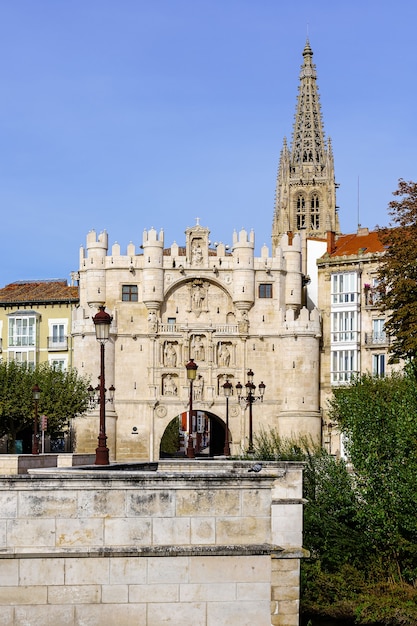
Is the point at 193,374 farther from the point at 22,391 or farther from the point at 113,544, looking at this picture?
the point at 22,391

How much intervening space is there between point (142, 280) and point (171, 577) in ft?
209

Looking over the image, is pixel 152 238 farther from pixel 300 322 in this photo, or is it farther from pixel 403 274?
pixel 403 274

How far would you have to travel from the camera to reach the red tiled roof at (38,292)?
86194 mm

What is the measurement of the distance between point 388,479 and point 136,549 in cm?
1187

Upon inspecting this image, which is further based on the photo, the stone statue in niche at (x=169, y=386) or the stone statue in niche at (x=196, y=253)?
the stone statue in niche at (x=196, y=253)

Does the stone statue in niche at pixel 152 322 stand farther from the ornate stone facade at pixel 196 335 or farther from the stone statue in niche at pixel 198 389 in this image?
the stone statue in niche at pixel 198 389

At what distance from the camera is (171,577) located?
15562 millimetres

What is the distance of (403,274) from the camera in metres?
40.4

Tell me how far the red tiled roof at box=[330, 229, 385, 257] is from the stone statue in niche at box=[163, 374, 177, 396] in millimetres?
15913

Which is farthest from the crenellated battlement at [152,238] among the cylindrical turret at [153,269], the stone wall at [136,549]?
the stone wall at [136,549]

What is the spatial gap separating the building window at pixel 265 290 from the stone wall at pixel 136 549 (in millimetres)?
63911

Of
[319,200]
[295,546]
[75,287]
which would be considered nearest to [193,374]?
[295,546]

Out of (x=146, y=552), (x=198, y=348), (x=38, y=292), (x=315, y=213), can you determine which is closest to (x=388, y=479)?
(x=146, y=552)

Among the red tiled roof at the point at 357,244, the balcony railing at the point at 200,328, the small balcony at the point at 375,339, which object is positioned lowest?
the small balcony at the point at 375,339
